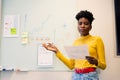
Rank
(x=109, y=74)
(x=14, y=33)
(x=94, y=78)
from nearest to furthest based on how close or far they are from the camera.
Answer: (x=94, y=78) → (x=109, y=74) → (x=14, y=33)

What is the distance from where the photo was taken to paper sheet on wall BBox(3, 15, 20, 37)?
2.60 metres

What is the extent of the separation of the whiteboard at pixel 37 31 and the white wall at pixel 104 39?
9 centimetres

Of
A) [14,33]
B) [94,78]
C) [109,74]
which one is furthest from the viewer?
[14,33]

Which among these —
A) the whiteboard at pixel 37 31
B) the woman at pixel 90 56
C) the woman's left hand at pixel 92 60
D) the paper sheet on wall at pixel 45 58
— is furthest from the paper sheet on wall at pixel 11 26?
the woman's left hand at pixel 92 60

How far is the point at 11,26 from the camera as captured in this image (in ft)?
8.55

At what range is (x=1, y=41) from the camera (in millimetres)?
2609

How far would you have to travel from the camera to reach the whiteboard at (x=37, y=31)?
99.8 inches

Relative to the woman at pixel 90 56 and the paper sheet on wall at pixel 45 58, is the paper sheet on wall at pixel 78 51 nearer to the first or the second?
the woman at pixel 90 56

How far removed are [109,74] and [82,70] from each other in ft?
2.08

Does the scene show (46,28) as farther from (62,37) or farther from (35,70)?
(35,70)

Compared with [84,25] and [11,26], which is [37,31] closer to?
[11,26]

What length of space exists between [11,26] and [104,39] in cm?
Answer: 117

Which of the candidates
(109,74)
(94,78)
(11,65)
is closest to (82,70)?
(94,78)

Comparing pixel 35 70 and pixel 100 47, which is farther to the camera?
pixel 35 70
